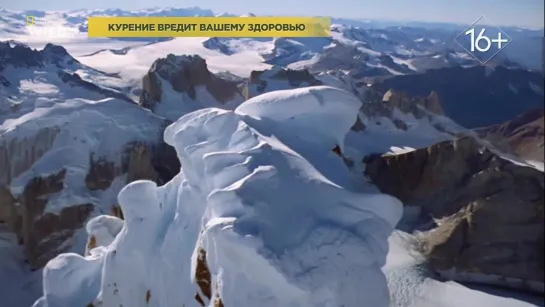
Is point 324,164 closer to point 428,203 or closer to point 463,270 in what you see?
point 463,270

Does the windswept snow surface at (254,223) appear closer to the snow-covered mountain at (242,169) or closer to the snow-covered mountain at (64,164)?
the snow-covered mountain at (242,169)

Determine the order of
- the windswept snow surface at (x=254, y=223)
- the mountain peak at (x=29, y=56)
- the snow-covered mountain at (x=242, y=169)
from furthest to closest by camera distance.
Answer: the mountain peak at (x=29, y=56) → the snow-covered mountain at (x=242, y=169) → the windswept snow surface at (x=254, y=223)

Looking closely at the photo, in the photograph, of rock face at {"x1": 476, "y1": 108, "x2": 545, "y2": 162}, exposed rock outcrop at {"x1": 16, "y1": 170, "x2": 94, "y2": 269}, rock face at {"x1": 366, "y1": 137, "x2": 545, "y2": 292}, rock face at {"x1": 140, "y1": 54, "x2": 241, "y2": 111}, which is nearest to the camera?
rock face at {"x1": 476, "y1": 108, "x2": 545, "y2": 162}

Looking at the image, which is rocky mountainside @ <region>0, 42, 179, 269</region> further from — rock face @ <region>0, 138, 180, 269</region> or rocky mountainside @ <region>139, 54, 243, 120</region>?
rocky mountainside @ <region>139, 54, 243, 120</region>

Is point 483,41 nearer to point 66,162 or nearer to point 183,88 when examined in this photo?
point 66,162

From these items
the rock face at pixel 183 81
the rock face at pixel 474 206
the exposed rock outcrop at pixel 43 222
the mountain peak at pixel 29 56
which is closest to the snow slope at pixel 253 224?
the rock face at pixel 474 206
